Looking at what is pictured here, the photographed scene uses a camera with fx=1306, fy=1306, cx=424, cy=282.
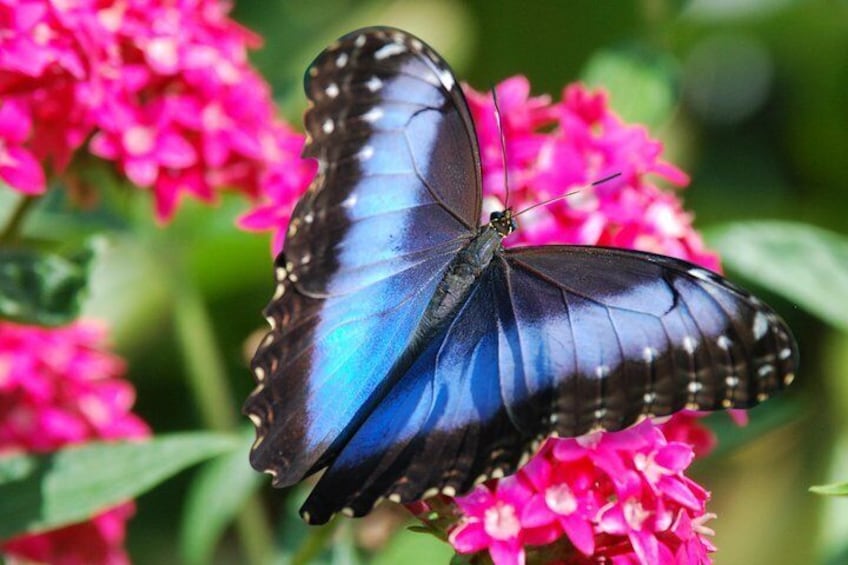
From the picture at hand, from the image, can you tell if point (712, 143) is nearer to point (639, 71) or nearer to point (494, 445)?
point (639, 71)

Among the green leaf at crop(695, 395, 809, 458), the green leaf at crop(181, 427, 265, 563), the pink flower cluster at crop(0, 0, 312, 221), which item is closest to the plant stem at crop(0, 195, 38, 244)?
the pink flower cluster at crop(0, 0, 312, 221)

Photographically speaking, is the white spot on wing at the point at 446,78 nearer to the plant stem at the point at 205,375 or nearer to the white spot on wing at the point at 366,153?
the white spot on wing at the point at 366,153

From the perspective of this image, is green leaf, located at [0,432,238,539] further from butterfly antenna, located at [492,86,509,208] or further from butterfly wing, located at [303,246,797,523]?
butterfly antenna, located at [492,86,509,208]

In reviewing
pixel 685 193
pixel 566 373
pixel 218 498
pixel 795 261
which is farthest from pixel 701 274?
pixel 685 193

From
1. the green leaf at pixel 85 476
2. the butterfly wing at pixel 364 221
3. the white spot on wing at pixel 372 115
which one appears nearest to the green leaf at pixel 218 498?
the green leaf at pixel 85 476

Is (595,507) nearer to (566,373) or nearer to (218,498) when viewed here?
(566,373)

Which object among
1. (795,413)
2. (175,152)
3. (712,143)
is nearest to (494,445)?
(175,152)
